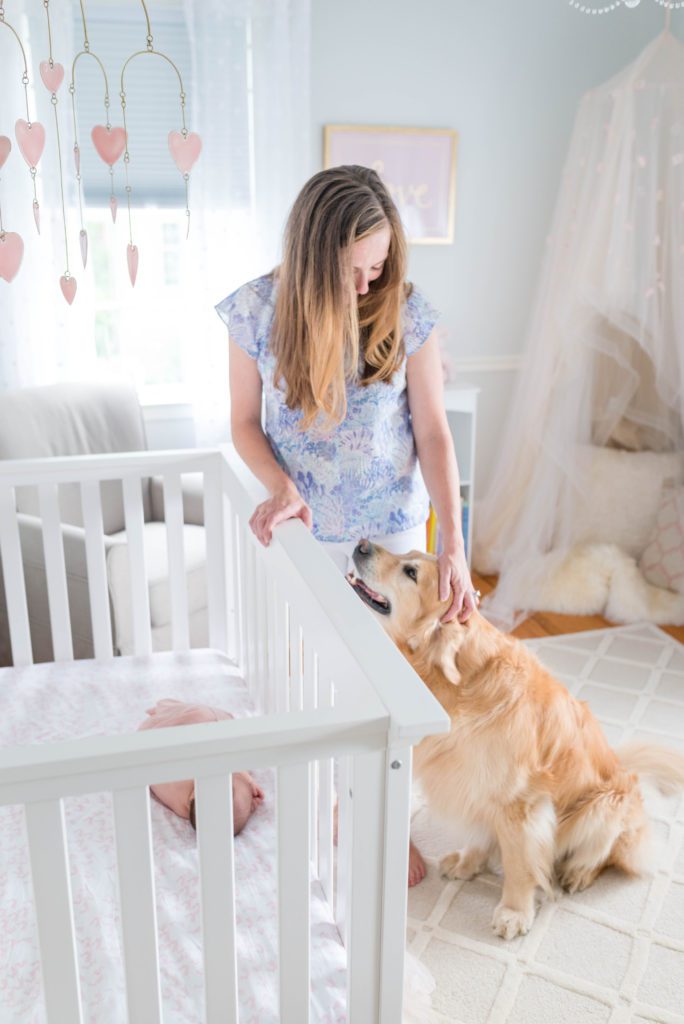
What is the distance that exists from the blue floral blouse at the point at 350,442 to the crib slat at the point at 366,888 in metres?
0.84

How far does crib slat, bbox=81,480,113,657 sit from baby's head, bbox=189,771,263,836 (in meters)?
0.64

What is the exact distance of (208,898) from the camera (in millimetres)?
997

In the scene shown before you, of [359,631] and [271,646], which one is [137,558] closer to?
[271,646]

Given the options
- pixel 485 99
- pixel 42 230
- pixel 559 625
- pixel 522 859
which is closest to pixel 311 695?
pixel 522 859

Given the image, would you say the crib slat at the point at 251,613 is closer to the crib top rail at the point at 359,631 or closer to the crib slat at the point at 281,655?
the crib top rail at the point at 359,631

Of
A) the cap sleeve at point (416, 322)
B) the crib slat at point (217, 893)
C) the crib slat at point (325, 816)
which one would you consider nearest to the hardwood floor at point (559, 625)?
the cap sleeve at point (416, 322)

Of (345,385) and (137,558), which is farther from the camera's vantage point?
(137,558)

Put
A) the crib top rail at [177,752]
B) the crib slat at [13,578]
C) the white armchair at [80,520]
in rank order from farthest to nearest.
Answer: the white armchair at [80,520], the crib slat at [13,578], the crib top rail at [177,752]

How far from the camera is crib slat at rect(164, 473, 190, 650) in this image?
203 cm

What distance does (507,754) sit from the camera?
5.64 feet

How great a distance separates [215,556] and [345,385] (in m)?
0.62

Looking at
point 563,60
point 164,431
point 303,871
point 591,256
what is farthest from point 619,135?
point 303,871

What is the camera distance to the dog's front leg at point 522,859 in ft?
5.76

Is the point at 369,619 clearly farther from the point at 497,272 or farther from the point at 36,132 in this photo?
the point at 497,272
